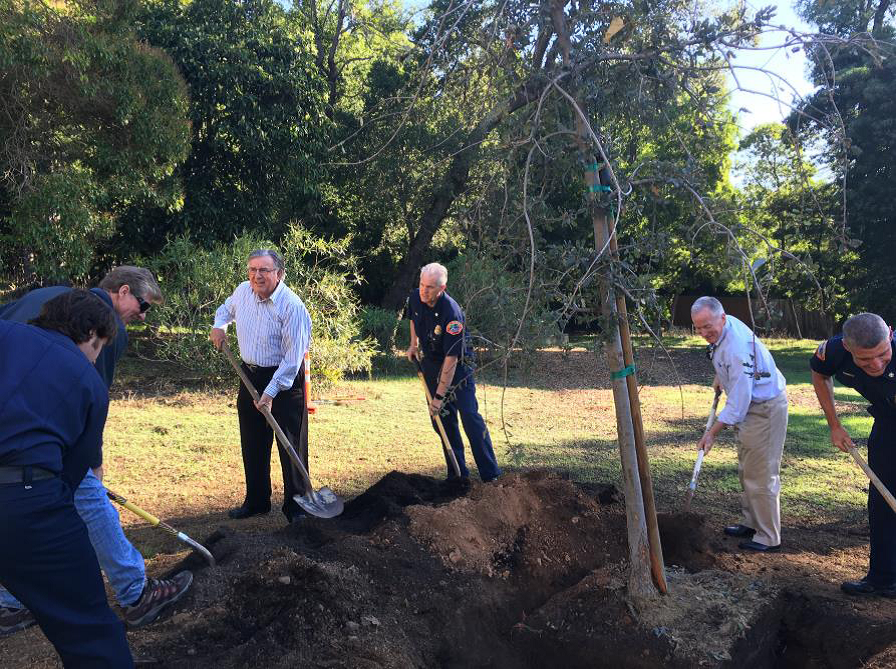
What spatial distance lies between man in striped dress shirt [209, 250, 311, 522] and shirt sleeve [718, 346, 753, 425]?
2.90 meters

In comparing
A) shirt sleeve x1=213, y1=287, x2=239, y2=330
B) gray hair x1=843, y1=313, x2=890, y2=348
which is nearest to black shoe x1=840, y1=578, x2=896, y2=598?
gray hair x1=843, y1=313, x2=890, y2=348

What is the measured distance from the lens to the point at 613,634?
3605mm

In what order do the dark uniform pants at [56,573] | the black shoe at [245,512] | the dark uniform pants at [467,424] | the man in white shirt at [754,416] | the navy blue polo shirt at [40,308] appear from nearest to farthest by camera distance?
1. the dark uniform pants at [56,573]
2. the navy blue polo shirt at [40,308]
3. the man in white shirt at [754,416]
4. the black shoe at [245,512]
5. the dark uniform pants at [467,424]

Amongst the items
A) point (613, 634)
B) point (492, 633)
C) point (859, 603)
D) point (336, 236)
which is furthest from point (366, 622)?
point (336, 236)

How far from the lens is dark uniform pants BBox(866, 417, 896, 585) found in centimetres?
402

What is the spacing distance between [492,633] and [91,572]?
7.35 feet

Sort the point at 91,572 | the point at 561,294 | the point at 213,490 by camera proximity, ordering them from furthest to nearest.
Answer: the point at 213,490
the point at 561,294
the point at 91,572

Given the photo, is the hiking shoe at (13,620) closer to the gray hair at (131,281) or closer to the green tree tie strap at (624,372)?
the gray hair at (131,281)

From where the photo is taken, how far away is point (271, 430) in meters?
5.21

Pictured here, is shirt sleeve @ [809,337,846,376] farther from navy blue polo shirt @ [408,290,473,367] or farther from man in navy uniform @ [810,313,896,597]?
navy blue polo shirt @ [408,290,473,367]

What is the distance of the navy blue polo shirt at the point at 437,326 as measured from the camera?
556 centimetres

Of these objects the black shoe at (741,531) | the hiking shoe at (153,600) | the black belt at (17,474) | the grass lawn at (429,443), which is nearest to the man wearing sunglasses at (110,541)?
the hiking shoe at (153,600)

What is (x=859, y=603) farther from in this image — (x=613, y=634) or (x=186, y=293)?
(x=186, y=293)

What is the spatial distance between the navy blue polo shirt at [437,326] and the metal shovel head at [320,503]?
54.8 inches
